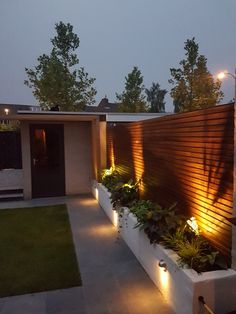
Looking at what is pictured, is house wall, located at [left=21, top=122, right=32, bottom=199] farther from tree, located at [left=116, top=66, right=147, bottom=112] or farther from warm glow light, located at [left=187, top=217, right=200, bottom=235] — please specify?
tree, located at [left=116, top=66, right=147, bottom=112]

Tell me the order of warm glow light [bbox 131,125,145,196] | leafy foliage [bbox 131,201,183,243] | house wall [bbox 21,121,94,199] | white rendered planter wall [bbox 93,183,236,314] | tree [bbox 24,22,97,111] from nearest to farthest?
white rendered planter wall [bbox 93,183,236,314]
leafy foliage [bbox 131,201,183,243]
warm glow light [bbox 131,125,145,196]
house wall [bbox 21,121,94,199]
tree [bbox 24,22,97,111]

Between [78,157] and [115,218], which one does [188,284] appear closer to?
[115,218]

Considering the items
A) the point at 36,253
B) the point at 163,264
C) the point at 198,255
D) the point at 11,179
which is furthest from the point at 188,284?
the point at 11,179

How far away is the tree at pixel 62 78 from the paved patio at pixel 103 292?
15.0m

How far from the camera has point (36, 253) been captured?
15.6 feet

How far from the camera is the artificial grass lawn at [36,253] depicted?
12.5 feet

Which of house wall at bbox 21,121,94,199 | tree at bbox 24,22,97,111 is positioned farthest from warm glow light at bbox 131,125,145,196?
tree at bbox 24,22,97,111

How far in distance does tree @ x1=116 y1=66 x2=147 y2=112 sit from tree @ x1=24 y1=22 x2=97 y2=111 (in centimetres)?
304

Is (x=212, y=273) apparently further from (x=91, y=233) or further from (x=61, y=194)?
A: (x=61, y=194)

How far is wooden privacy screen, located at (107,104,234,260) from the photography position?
2889 millimetres

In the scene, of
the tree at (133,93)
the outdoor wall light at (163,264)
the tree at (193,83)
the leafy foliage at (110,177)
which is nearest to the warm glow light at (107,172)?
the leafy foliage at (110,177)

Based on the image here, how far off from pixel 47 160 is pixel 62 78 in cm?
1101

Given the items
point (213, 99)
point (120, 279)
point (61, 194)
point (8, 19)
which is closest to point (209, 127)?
point (120, 279)

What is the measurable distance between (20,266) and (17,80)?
64437 mm
